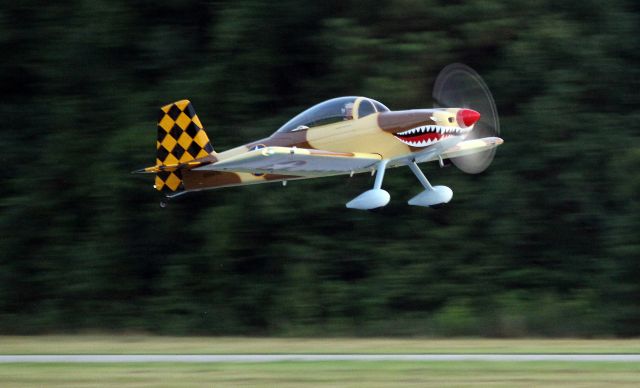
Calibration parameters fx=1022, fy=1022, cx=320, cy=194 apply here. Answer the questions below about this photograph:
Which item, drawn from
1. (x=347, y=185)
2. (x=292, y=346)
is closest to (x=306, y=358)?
(x=292, y=346)

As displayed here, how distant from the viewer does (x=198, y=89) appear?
74.2 feet

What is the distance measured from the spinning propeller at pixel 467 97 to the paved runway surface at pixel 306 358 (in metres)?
2.76

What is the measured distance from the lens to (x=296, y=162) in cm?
1304

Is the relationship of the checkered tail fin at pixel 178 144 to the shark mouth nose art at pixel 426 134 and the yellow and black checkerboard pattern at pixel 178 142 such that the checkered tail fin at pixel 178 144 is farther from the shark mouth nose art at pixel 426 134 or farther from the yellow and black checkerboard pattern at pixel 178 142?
the shark mouth nose art at pixel 426 134

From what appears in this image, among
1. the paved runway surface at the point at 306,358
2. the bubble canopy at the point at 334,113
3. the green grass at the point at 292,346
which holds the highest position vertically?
the bubble canopy at the point at 334,113

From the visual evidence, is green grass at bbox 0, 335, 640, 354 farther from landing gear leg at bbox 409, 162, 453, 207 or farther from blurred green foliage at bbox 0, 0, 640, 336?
landing gear leg at bbox 409, 162, 453, 207

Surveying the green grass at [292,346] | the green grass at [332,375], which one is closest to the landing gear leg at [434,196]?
the green grass at [332,375]

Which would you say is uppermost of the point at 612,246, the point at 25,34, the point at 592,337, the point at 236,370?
the point at 25,34

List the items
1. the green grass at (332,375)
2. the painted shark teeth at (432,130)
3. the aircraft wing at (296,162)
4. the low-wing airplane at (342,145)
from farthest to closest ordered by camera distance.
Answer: the painted shark teeth at (432,130) < the low-wing airplane at (342,145) < the aircraft wing at (296,162) < the green grass at (332,375)

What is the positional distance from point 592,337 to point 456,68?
859 centimetres

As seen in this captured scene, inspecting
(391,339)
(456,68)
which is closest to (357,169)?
(456,68)

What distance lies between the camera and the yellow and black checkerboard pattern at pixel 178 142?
14477 mm

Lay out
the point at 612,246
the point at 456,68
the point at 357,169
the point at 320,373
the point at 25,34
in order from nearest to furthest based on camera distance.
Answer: the point at 320,373, the point at 357,169, the point at 456,68, the point at 612,246, the point at 25,34

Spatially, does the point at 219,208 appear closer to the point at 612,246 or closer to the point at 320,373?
the point at 612,246
